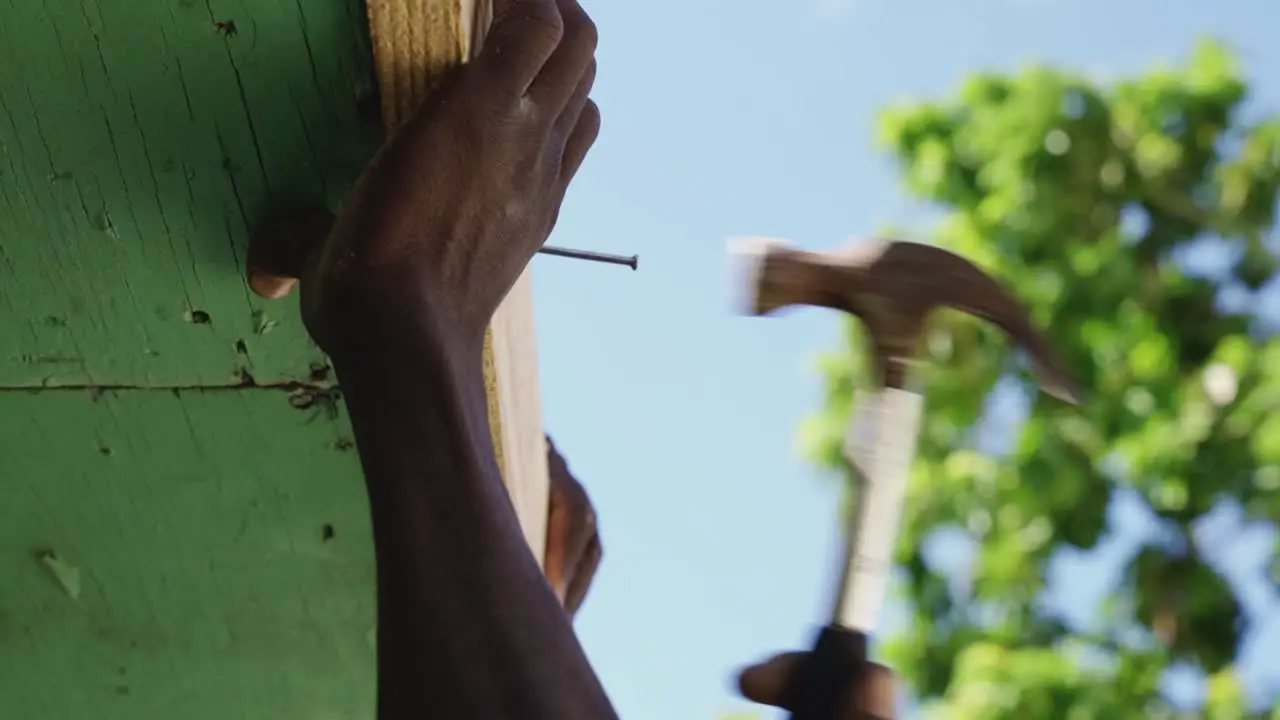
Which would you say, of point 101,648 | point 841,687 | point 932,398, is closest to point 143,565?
point 101,648

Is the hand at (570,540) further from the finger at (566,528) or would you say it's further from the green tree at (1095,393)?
the green tree at (1095,393)

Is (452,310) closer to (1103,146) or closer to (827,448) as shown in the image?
(827,448)

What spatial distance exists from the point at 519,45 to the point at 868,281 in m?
0.29

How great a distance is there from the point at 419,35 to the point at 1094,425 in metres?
4.44

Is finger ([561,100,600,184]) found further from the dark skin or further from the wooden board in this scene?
the wooden board

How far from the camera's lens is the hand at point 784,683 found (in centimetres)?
85

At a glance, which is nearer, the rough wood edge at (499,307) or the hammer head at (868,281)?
the rough wood edge at (499,307)

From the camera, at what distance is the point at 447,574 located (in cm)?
75

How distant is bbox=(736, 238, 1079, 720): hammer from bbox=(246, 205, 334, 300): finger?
290mm

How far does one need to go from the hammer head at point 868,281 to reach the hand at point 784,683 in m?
0.25

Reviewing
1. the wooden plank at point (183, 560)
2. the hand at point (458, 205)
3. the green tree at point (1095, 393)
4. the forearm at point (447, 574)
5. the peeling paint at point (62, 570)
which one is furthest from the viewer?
the green tree at point (1095, 393)

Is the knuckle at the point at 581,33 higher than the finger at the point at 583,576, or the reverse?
the knuckle at the point at 581,33

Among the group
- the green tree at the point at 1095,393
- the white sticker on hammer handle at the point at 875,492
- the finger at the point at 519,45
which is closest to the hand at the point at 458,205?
the finger at the point at 519,45

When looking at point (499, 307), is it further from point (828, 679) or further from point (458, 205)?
point (828, 679)
